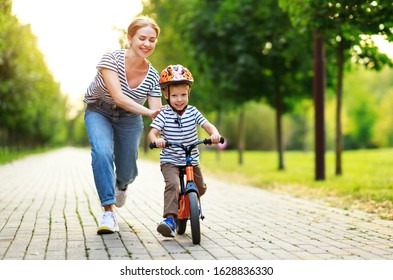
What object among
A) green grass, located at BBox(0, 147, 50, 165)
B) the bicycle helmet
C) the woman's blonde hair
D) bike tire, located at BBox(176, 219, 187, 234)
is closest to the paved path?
bike tire, located at BBox(176, 219, 187, 234)

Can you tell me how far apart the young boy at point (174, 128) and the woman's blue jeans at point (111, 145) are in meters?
0.59

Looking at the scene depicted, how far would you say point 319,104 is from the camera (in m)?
14.2

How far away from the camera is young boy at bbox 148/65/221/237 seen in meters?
5.67

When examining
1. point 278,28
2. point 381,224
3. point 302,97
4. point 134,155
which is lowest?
point 381,224

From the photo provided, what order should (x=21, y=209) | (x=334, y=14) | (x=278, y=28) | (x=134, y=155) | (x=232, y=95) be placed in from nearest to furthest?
(x=134, y=155)
(x=21, y=209)
(x=334, y=14)
(x=278, y=28)
(x=232, y=95)

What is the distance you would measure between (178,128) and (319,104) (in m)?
9.06

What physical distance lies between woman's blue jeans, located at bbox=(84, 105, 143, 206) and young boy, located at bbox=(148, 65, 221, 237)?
594mm

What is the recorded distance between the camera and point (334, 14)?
10.2m

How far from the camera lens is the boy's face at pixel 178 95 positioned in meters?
5.71

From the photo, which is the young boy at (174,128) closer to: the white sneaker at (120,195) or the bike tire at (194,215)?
the bike tire at (194,215)
